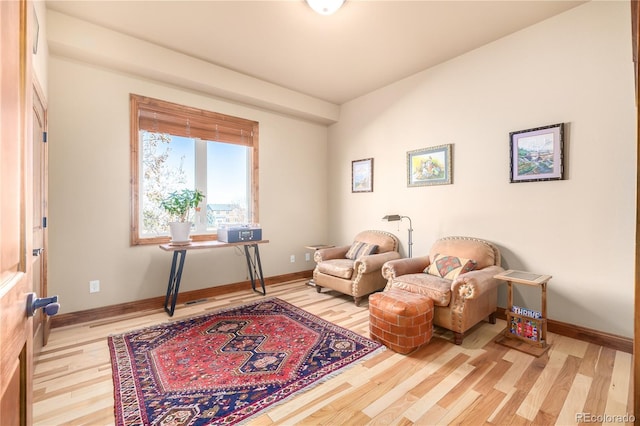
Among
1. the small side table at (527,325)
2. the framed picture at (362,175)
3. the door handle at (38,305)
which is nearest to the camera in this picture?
the door handle at (38,305)

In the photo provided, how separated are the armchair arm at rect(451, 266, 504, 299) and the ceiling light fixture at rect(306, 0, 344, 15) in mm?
2600

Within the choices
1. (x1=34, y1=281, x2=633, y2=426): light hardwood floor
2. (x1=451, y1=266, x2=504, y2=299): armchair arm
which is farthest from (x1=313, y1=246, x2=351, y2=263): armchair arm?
(x1=451, y1=266, x2=504, y2=299): armchair arm

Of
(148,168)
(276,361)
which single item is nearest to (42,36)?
(148,168)

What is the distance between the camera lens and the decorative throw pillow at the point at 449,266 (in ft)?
9.51

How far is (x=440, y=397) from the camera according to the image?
1.82m

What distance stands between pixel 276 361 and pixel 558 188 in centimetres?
299

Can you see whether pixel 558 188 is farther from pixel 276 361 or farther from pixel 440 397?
pixel 276 361

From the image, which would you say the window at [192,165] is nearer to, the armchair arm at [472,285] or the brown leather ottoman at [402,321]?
the brown leather ottoman at [402,321]

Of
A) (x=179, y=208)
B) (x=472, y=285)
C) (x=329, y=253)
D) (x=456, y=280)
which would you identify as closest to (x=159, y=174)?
(x=179, y=208)

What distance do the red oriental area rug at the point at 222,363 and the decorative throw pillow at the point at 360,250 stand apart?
45.9 inches

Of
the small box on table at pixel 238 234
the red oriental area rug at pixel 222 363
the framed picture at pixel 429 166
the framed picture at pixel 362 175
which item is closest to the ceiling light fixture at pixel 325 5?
the framed picture at pixel 429 166

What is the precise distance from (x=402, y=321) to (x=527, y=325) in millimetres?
1132

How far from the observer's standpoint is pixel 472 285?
7.93 ft

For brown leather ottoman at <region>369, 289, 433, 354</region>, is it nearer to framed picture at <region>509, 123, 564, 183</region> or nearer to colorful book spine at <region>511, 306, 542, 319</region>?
colorful book spine at <region>511, 306, 542, 319</region>
